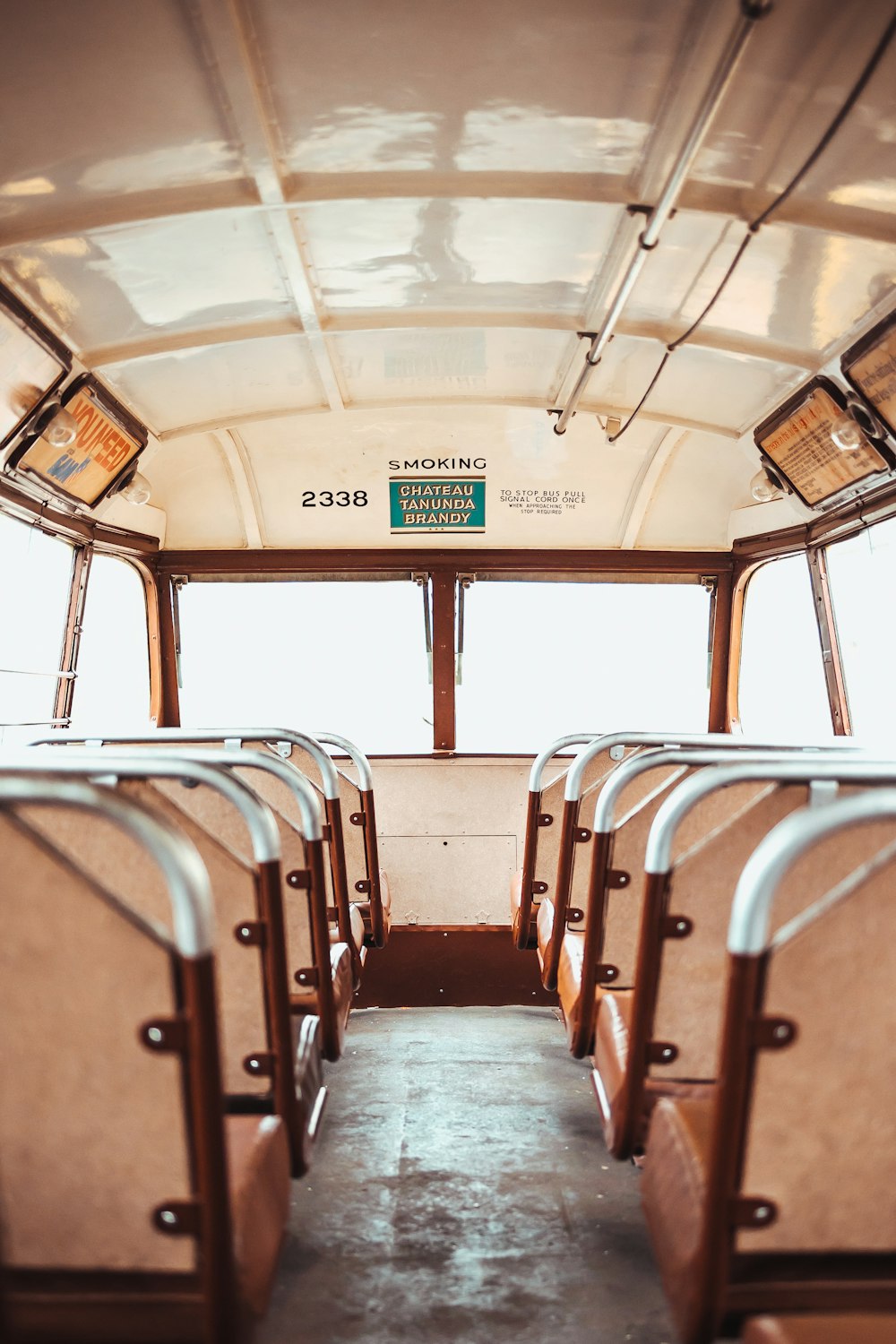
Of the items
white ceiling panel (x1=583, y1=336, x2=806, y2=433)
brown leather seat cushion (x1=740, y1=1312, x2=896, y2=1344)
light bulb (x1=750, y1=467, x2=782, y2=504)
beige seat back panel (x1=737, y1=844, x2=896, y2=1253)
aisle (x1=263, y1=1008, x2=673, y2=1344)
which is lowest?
aisle (x1=263, y1=1008, x2=673, y2=1344)

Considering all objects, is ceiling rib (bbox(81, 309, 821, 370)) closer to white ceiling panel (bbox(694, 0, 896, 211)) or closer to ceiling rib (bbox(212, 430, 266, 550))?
white ceiling panel (bbox(694, 0, 896, 211))

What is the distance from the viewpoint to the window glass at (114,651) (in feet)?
16.7

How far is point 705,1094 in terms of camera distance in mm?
1969

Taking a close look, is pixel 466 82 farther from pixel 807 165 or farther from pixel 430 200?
pixel 807 165

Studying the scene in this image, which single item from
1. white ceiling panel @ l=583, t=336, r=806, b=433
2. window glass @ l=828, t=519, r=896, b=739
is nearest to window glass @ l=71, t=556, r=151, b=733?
white ceiling panel @ l=583, t=336, r=806, b=433

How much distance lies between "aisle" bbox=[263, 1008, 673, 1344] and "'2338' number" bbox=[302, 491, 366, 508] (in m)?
3.21

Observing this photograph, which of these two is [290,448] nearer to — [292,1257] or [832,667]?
[832,667]

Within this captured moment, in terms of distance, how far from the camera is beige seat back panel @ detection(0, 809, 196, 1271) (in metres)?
1.20

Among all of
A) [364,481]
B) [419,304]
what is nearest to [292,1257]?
[419,304]

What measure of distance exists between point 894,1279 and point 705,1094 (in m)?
0.67

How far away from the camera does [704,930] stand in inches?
75.0

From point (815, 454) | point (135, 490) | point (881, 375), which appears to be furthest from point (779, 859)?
point (135, 490)

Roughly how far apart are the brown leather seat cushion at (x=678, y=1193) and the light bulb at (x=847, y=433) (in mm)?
2755

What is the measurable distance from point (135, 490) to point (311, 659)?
1.54 metres
